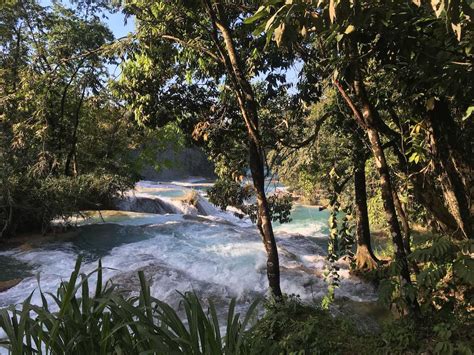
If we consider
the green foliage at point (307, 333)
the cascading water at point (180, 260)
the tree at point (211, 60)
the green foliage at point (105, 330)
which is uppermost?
the tree at point (211, 60)

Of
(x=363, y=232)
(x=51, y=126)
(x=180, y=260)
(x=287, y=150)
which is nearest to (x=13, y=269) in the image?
(x=180, y=260)

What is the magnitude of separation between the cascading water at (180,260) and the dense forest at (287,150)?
963 millimetres

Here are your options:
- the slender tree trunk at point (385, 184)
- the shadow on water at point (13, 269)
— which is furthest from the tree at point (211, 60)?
the shadow on water at point (13, 269)

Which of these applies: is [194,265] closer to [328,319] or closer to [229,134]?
[229,134]

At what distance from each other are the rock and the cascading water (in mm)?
139

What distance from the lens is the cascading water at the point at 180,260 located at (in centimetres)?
863

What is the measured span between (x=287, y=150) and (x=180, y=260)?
4651 millimetres

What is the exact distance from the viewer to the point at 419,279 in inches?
124

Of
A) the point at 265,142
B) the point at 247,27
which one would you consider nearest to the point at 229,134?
the point at 265,142

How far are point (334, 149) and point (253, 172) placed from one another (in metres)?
3.83

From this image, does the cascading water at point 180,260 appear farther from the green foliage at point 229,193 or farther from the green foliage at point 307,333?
→ the green foliage at point 307,333

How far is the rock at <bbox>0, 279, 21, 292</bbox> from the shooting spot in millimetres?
8587

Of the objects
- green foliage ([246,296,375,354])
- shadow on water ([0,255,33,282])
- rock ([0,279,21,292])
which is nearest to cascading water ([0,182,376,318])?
shadow on water ([0,255,33,282])

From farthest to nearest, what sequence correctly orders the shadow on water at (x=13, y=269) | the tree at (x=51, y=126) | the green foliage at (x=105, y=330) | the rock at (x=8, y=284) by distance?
the tree at (x=51, y=126) < the shadow on water at (x=13, y=269) < the rock at (x=8, y=284) < the green foliage at (x=105, y=330)
